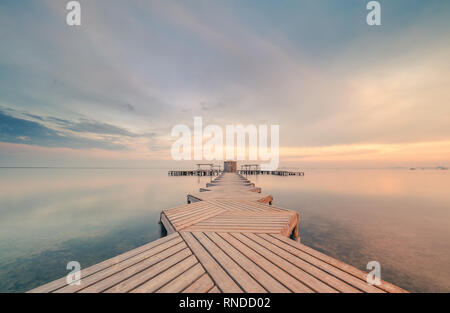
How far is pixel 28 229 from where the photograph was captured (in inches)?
424

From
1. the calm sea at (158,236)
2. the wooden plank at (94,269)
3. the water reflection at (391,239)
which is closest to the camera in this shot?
the wooden plank at (94,269)

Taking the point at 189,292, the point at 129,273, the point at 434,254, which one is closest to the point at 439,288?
the point at 434,254

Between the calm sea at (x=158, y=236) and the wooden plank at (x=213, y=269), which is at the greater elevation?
the wooden plank at (x=213, y=269)

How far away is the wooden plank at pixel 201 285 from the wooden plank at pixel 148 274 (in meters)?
0.65

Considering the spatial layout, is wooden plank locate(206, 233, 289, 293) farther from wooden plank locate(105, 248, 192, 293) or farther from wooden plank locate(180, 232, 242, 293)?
wooden plank locate(105, 248, 192, 293)

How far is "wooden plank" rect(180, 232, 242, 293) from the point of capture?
2.22 m

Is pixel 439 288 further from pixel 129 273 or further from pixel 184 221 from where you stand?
pixel 129 273

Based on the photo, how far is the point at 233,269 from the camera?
2.60 meters

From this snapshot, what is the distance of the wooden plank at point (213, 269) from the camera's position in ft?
7.27

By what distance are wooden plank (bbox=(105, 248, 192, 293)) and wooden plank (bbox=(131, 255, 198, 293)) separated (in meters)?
0.07

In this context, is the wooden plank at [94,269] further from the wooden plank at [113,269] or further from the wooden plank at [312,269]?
the wooden plank at [312,269]

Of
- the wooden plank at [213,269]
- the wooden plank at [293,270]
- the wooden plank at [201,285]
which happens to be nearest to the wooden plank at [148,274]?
the wooden plank at [213,269]

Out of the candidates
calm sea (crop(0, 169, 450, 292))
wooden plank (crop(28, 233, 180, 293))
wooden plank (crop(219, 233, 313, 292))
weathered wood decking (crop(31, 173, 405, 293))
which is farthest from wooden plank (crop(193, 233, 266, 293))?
calm sea (crop(0, 169, 450, 292))
